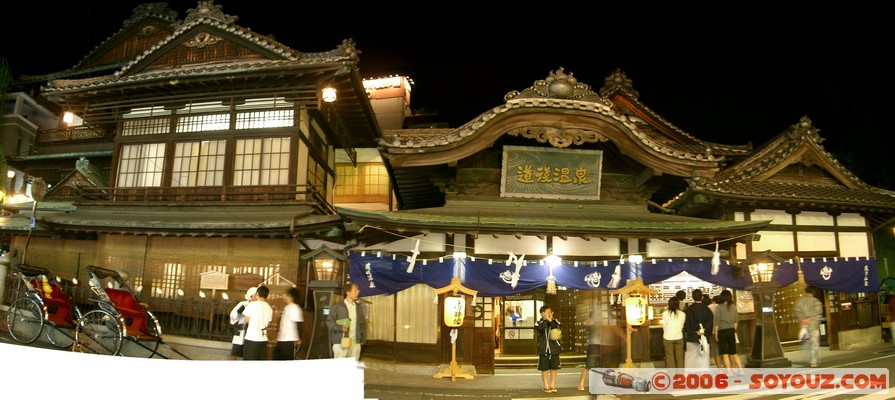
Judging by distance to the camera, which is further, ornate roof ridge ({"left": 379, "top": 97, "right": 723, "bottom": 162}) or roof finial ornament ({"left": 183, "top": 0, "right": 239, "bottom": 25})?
roof finial ornament ({"left": 183, "top": 0, "right": 239, "bottom": 25})

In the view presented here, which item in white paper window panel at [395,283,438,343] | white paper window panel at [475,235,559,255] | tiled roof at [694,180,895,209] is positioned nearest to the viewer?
white paper window panel at [395,283,438,343]

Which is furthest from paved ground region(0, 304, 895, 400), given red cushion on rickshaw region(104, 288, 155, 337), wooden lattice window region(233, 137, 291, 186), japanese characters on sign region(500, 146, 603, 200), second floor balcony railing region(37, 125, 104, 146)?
second floor balcony railing region(37, 125, 104, 146)

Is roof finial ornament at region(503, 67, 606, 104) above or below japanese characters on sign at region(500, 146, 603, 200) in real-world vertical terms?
above

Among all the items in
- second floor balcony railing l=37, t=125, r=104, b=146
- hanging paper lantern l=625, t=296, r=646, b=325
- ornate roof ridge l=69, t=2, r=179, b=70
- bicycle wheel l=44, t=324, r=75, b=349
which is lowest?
bicycle wheel l=44, t=324, r=75, b=349

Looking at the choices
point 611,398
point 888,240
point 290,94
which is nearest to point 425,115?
point 290,94

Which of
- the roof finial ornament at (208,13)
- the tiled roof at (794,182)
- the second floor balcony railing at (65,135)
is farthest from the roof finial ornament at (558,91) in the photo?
the second floor balcony railing at (65,135)

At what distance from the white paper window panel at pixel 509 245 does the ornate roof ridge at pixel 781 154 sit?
6.91 metres

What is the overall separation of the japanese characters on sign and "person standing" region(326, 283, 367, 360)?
5.93 metres

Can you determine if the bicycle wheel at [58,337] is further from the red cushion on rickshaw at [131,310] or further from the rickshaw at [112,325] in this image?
the red cushion on rickshaw at [131,310]

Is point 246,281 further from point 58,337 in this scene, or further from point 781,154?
point 781,154

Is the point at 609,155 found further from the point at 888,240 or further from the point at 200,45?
the point at 888,240

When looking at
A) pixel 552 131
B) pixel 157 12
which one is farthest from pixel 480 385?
pixel 157 12

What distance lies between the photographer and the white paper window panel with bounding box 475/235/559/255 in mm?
14648

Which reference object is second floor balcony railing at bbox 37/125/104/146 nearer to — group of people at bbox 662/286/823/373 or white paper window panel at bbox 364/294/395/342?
white paper window panel at bbox 364/294/395/342
